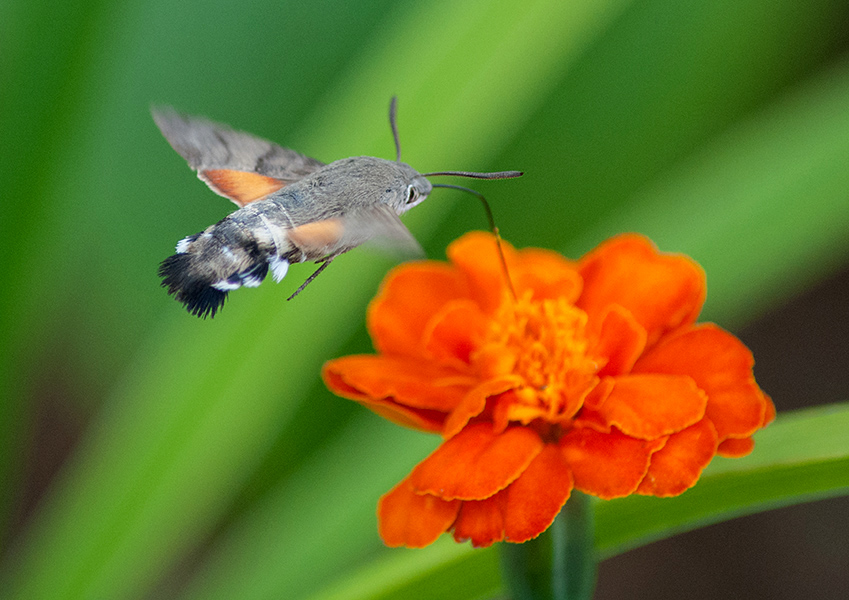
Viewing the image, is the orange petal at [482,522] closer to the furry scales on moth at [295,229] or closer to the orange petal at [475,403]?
the orange petal at [475,403]

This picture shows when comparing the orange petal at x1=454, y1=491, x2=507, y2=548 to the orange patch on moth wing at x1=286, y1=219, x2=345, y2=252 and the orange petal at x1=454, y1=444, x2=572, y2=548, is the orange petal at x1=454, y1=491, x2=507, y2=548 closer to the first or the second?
the orange petal at x1=454, y1=444, x2=572, y2=548

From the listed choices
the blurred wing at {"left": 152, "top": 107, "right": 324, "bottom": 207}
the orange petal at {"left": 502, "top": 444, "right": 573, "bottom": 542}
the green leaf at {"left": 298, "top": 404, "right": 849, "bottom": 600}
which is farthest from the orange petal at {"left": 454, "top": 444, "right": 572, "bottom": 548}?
the blurred wing at {"left": 152, "top": 107, "right": 324, "bottom": 207}

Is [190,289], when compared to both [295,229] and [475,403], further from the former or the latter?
[475,403]

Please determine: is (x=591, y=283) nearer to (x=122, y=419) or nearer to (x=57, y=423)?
(x=122, y=419)

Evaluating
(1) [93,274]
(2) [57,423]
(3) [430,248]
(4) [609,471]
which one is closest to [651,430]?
(4) [609,471]

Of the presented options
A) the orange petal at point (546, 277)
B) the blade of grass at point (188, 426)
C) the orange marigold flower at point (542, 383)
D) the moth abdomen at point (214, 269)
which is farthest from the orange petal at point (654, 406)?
the blade of grass at point (188, 426)

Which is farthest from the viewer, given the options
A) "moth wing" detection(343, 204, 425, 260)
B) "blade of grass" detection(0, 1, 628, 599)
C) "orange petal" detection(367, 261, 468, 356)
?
"blade of grass" detection(0, 1, 628, 599)

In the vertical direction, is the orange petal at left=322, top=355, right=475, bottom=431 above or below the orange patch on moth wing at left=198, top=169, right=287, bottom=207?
below
